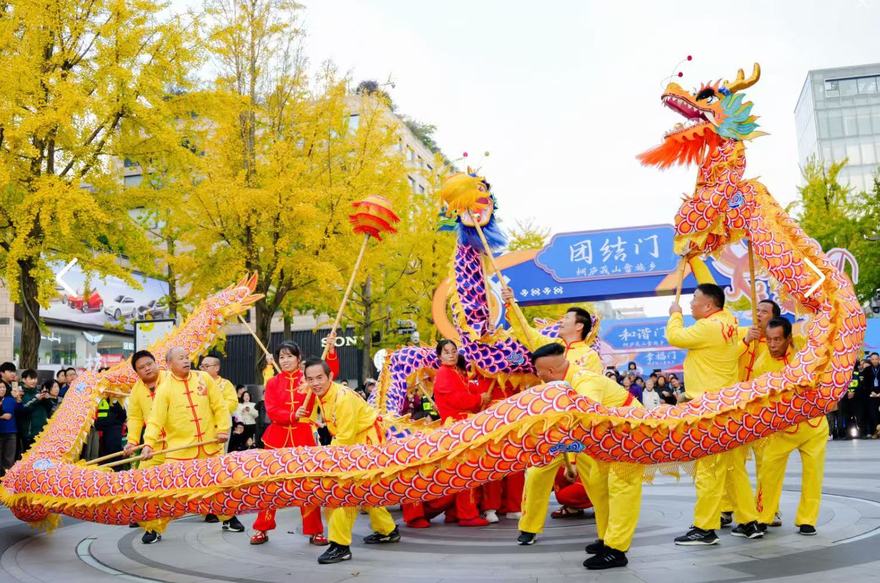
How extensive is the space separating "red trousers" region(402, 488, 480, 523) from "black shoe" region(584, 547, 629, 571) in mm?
2490

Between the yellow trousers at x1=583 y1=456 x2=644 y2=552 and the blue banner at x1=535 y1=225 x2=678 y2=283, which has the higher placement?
the blue banner at x1=535 y1=225 x2=678 y2=283

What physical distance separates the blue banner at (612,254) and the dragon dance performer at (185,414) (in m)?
11.0

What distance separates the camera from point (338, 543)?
5.65m

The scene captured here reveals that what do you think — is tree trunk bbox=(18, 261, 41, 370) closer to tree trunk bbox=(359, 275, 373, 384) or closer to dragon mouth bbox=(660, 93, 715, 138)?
tree trunk bbox=(359, 275, 373, 384)

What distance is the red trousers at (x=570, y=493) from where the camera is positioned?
300 inches

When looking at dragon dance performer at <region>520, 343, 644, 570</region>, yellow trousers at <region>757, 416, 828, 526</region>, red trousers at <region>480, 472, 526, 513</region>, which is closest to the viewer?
dragon dance performer at <region>520, 343, 644, 570</region>

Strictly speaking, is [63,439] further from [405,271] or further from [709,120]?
[405,271]

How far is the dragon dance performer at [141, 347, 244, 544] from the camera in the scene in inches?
269

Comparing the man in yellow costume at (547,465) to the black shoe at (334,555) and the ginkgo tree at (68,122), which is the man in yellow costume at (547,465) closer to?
the black shoe at (334,555)

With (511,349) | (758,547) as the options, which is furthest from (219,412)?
(758,547)

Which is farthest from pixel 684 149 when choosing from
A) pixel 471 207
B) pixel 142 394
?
pixel 142 394

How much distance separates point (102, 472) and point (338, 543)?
180cm

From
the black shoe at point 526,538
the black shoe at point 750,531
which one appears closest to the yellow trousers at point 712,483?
the black shoe at point 750,531

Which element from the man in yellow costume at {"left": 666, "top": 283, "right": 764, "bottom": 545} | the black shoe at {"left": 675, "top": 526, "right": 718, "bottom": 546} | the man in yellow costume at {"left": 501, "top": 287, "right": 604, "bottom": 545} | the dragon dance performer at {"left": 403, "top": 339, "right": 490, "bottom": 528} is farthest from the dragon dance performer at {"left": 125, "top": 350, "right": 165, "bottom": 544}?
the black shoe at {"left": 675, "top": 526, "right": 718, "bottom": 546}
